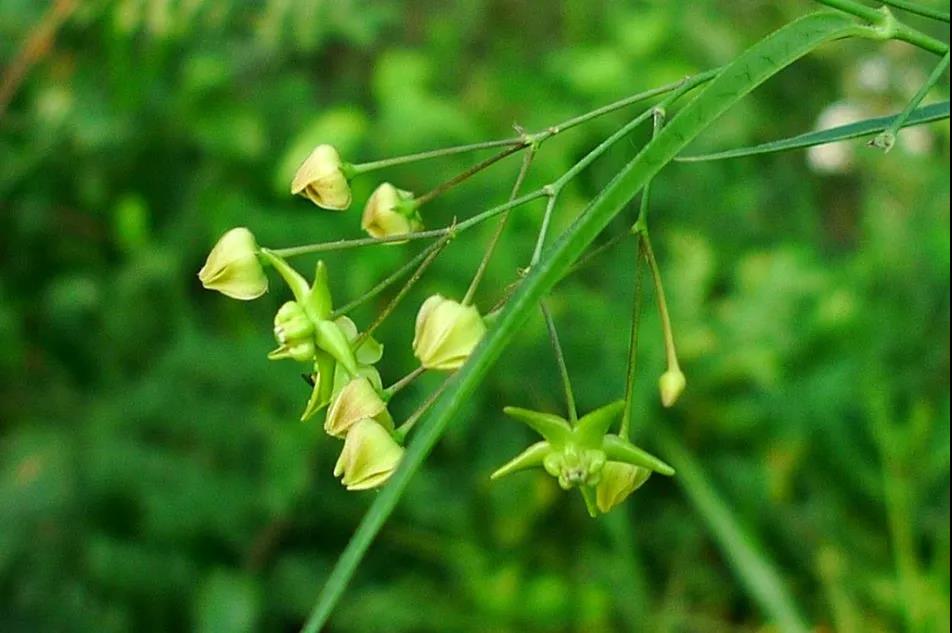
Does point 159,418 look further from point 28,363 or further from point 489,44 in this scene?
point 489,44

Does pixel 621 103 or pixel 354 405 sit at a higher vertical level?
pixel 621 103

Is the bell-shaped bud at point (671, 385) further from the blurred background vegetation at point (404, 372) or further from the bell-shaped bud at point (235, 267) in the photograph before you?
the blurred background vegetation at point (404, 372)

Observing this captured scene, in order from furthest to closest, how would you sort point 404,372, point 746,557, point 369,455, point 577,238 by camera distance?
point 404,372 → point 746,557 → point 369,455 → point 577,238

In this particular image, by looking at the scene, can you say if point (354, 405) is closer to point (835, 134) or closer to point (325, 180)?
point (325, 180)

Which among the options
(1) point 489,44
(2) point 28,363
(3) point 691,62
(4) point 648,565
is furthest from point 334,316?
(1) point 489,44

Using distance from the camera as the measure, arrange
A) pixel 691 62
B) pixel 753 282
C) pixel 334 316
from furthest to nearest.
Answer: pixel 691 62 < pixel 753 282 < pixel 334 316

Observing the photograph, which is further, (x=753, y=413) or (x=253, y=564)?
(x=753, y=413)

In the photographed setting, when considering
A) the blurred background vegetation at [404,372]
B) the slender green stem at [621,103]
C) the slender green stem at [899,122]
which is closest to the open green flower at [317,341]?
the slender green stem at [621,103]

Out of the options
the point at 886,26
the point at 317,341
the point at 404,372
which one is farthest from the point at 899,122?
the point at 404,372
